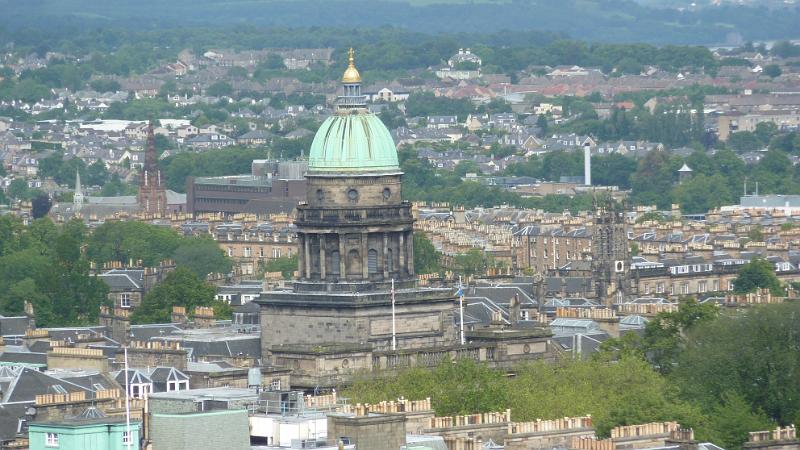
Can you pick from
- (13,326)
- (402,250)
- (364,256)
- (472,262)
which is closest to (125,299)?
(13,326)

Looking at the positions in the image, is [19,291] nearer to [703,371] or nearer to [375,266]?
[375,266]

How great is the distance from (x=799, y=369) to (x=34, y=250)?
78.5m

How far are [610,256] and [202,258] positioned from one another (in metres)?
28.6

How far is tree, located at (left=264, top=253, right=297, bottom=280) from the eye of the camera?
151 meters

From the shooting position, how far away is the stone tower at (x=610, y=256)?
132 metres

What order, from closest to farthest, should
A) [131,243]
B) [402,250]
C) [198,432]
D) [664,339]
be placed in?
[198,432], [664,339], [402,250], [131,243]

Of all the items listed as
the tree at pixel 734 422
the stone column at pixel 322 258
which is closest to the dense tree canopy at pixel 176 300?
the stone column at pixel 322 258

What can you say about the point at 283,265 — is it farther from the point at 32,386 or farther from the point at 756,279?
the point at 32,386

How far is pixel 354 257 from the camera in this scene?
3930 inches

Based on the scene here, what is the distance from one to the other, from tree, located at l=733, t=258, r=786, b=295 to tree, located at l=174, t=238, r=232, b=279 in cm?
2327

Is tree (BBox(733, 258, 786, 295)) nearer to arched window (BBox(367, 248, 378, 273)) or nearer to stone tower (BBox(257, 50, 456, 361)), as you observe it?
stone tower (BBox(257, 50, 456, 361))

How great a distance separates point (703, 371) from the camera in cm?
8712

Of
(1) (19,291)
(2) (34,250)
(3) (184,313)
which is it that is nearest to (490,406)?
(3) (184,313)

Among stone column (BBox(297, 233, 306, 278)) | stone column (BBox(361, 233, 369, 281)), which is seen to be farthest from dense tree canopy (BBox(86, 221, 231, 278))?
stone column (BBox(361, 233, 369, 281))
